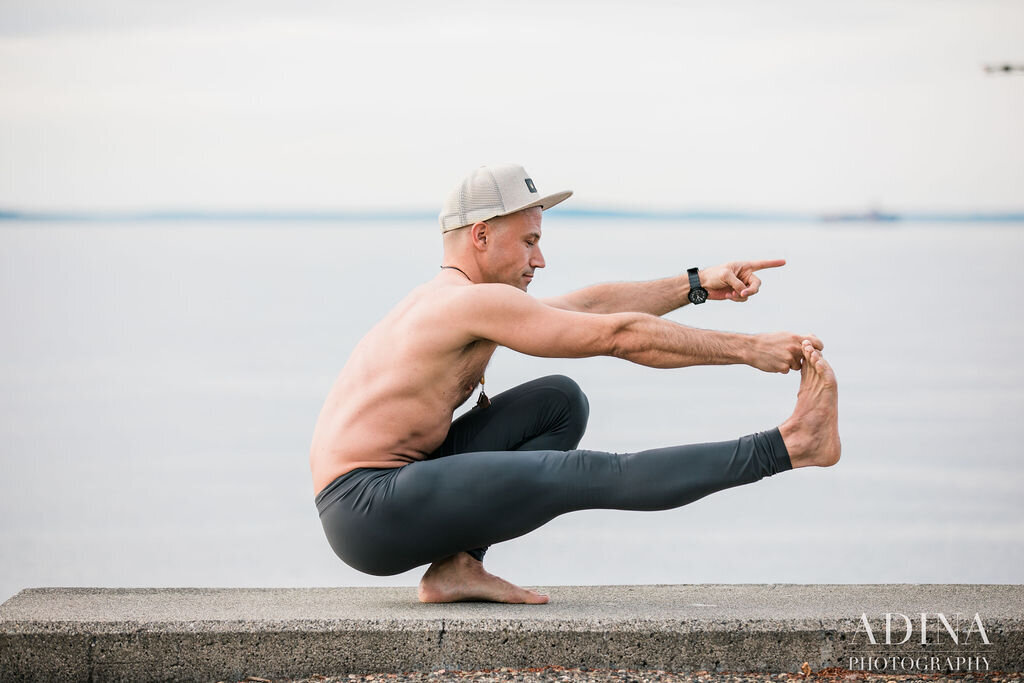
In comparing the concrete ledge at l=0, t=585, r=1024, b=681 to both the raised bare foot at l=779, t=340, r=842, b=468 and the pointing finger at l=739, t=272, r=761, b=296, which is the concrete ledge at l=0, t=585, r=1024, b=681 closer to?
the raised bare foot at l=779, t=340, r=842, b=468

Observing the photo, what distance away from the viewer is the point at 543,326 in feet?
9.05

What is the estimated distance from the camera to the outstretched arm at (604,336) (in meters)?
2.76

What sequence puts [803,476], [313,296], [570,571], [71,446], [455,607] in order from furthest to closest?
[313,296] < [71,446] < [803,476] < [570,571] < [455,607]

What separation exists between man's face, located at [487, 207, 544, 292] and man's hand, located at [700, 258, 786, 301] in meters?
0.51

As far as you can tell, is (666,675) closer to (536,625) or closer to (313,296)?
(536,625)

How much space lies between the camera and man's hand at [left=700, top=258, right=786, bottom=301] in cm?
330

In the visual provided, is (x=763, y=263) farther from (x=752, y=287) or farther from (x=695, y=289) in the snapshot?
(x=695, y=289)

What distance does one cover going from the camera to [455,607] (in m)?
2.87

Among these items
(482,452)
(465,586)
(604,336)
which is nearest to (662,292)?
(604,336)

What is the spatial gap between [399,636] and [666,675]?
1.79 feet

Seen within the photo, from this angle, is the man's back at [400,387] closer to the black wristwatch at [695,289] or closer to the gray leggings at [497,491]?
the gray leggings at [497,491]

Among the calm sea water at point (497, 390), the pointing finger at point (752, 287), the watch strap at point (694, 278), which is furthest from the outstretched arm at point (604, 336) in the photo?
the calm sea water at point (497, 390)

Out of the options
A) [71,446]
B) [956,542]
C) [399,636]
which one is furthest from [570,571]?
[71,446]

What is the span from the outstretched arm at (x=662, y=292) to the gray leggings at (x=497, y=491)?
2.16ft
